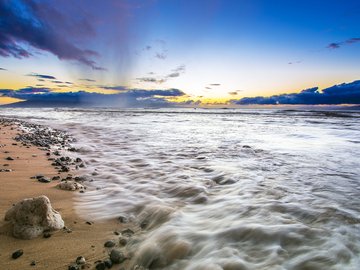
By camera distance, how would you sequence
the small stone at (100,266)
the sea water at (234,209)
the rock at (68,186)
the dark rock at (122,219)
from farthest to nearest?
1. the rock at (68,186)
2. the dark rock at (122,219)
3. the sea water at (234,209)
4. the small stone at (100,266)

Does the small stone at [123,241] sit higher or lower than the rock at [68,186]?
lower

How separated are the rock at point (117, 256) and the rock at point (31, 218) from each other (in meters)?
0.95

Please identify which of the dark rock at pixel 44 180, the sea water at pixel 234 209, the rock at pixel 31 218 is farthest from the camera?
the dark rock at pixel 44 180

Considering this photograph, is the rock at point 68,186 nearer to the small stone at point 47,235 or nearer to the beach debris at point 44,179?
the beach debris at point 44,179

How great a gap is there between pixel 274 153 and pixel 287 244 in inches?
245

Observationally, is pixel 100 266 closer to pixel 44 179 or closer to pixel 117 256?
pixel 117 256

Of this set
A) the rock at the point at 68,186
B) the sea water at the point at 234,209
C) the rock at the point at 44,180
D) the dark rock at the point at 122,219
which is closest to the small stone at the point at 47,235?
the sea water at the point at 234,209

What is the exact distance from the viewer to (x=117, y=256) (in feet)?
8.68

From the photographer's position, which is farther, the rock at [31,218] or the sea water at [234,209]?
the rock at [31,218]

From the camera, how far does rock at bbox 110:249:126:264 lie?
2.63 m

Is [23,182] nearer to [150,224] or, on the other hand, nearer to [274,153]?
[150,224]

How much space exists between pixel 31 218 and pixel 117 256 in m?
1.20

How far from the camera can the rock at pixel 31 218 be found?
2932mm

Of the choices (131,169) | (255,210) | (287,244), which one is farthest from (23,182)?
(287,244)
